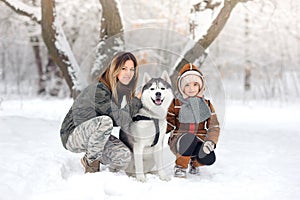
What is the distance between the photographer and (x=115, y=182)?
2.52 m

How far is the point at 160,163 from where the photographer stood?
108 inches

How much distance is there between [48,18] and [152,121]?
2.84m

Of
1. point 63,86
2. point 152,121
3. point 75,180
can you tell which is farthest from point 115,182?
point 63,86

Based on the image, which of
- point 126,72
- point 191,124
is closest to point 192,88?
point 191,124

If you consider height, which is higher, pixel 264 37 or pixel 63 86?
pixel 264 37

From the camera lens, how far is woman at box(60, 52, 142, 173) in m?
2.56

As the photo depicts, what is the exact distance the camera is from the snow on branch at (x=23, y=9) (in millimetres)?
4812

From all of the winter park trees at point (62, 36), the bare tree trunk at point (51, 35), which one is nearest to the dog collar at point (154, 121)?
the winter park trees at point (62, 36)

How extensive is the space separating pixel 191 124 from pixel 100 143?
0.78m

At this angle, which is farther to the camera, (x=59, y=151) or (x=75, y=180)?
(x=59, y=151)

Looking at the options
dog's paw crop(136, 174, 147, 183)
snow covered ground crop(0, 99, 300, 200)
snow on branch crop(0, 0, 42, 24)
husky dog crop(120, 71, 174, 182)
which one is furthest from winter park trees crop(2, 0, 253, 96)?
dog's paw crop(136, 174, 147, 183)

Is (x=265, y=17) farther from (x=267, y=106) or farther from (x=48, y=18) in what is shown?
(x=48, y=18)

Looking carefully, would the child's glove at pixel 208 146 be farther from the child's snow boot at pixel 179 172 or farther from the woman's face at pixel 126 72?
the woman's face at pixel 126 72

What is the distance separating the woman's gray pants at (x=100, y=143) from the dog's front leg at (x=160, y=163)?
22cm
